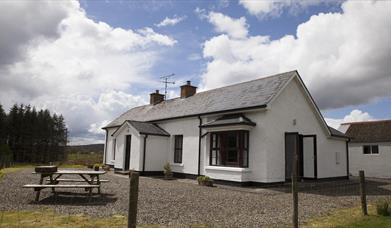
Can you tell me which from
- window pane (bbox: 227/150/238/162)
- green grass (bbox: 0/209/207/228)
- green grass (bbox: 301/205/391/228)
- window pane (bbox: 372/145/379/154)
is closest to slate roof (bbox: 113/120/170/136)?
window pane (bbox: 227/150/238/162)

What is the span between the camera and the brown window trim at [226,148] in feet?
50.7

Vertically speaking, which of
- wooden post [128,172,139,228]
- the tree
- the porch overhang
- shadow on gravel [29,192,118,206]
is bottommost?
shadow on gravel [29,192,118,206]

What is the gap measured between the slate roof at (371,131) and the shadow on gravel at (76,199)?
2019cm

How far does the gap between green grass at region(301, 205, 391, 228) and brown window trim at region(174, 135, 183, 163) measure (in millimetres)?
12388

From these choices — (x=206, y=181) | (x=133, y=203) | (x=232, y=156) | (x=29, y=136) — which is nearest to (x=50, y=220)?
(x=133, y=203)

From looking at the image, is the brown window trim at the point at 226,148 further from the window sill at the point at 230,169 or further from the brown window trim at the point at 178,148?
the brown window trim at the point at 178,148

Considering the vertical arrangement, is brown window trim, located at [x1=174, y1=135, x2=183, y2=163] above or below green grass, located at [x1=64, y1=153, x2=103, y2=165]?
above

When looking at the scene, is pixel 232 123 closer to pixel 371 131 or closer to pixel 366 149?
pixel 366 149

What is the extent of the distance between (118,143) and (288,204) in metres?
15.2

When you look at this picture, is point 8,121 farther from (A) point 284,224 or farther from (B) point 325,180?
(A) point 284,224

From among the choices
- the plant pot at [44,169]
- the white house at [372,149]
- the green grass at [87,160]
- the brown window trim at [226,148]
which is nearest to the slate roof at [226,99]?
the brown window trim at [226,148]

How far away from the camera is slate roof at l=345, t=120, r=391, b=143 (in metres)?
24.8

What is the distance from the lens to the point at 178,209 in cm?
890

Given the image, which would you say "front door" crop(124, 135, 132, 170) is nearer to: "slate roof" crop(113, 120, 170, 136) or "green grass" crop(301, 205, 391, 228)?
"slate roof" crop(113, 120, 170, 136)
